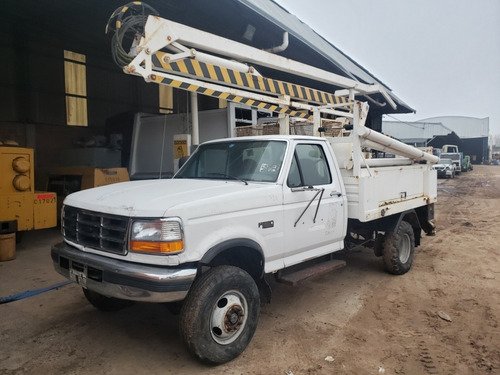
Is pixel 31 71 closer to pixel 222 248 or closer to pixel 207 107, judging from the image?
pixel 207 107

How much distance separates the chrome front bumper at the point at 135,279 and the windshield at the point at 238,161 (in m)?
1.43

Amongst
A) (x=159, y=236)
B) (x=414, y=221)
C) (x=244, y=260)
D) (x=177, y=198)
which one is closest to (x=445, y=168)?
(x=414, y=221)

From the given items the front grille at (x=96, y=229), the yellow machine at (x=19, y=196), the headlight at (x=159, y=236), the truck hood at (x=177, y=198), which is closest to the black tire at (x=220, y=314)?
the headlight at (x=159, y=236)

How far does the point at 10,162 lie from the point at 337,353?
619cm

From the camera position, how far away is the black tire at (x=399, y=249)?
5824mm

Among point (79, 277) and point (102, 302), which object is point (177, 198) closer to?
point (79, 277)

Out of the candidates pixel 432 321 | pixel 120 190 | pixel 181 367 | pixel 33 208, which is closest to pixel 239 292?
pixel 181 367

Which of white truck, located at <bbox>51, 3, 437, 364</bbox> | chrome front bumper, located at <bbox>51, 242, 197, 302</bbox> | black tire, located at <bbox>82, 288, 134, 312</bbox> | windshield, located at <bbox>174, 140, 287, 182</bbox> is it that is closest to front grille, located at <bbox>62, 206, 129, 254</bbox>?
white truck, located at <bbox>51, 3, 437, 364</bbox>

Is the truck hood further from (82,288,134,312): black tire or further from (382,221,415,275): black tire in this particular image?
(382,221,415,275): black tire

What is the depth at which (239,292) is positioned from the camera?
3520 mm

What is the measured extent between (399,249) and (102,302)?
430cm

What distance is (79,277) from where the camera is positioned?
3.43 m

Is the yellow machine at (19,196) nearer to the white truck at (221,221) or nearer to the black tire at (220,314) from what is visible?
the white truck at (221,221)

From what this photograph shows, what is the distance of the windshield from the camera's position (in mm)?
4223
